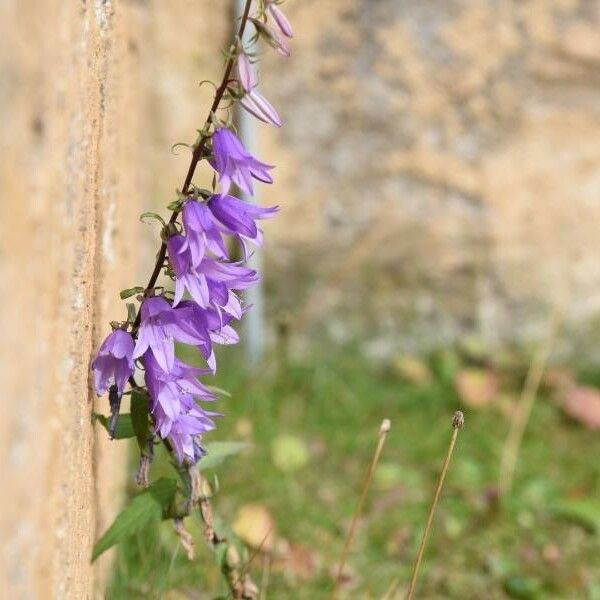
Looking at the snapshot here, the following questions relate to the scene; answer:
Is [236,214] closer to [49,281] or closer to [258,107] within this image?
[258,107]

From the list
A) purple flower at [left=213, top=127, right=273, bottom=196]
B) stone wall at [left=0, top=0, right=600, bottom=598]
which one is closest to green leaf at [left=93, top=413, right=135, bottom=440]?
purple flower at [left=213, top=127, right=273, bottom=196]

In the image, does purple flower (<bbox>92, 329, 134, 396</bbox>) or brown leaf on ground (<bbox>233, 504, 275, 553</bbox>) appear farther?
brown leaf on ground (<bbox>233, 504, 275, 553</bbox>)

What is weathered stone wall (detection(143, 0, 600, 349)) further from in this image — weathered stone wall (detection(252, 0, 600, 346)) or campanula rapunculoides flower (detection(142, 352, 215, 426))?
campanula rapunculoides flower (detection(142, 352, 215, 426))

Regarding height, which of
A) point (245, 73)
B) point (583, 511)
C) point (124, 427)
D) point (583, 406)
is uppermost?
point (245, 73)

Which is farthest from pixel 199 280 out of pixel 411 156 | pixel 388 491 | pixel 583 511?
pixel 411 156

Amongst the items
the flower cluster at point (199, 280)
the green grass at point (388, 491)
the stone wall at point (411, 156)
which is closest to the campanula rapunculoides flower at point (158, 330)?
the flower cluster at point (199, 280)

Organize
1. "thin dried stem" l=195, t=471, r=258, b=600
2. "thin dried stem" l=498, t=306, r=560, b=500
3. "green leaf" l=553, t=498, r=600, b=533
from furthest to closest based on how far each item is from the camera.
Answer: "thin dried stem" l=498, t=306, r=560, b=500, "green leaf" l=553, t=498, r=600, b=533, "thin dried stem" l=195, t=471, r=258, b=600

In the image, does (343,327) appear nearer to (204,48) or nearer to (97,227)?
(204,48)
